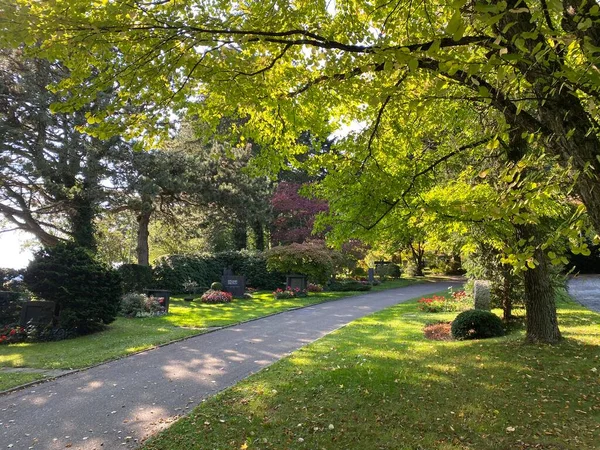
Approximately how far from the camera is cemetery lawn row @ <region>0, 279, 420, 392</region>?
875cm

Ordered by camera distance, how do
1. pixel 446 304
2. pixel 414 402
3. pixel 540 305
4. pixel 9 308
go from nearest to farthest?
1. pixel 414 402
2. pixel 540 305
3. pixel 9 308
4. pixel 446 304

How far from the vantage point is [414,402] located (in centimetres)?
560

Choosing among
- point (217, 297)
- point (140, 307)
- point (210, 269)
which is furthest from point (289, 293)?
point (140, 307)

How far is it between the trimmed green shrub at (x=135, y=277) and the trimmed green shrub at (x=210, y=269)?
0.90m

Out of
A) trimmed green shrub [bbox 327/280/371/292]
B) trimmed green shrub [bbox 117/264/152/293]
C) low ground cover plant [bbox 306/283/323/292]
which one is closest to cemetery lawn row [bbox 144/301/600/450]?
trimmed green shrub [bbox 117/264/152/293]

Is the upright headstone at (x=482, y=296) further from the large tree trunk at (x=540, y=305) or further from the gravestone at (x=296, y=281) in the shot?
the gravestone at (x=296, y=281)

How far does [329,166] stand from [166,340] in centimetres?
663

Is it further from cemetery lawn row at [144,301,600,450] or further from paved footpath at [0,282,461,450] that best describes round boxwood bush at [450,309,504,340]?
paved footpath at [0,282,461,450]

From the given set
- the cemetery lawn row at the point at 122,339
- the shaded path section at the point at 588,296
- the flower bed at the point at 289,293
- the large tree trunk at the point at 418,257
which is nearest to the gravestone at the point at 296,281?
the flower bed at the point at 289,293

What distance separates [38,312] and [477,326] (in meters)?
12.4

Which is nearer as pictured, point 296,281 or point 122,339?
point 122,339

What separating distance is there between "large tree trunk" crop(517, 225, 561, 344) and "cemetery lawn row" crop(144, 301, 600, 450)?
33 centimetres

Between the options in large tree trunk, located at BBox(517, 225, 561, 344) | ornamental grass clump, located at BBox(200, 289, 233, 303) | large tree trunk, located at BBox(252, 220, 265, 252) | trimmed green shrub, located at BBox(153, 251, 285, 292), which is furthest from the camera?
large tree trunk, located at BBox(252, 220, 265, 252)

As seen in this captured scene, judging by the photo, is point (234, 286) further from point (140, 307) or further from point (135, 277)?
point (140, 307)
